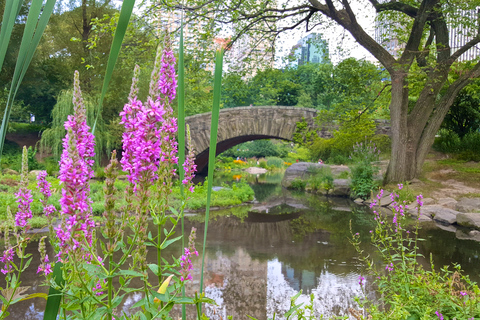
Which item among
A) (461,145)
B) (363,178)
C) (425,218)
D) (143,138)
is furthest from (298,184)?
(143,138)

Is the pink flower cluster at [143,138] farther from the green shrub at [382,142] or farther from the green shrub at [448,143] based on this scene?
the green shrub at [448,143]

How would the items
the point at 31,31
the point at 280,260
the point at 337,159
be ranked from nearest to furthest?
the point at 31,31 → the point at 280,260 → the point at 337,159

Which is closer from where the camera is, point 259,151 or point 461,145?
point 461,145

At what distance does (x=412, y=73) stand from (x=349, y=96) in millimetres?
2572

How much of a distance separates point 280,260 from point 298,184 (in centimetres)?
822

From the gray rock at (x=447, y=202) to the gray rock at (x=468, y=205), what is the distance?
8.2 inches

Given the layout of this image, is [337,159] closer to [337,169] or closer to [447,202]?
[337,169]

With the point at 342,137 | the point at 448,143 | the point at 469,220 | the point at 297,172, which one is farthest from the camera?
the point at 297,172

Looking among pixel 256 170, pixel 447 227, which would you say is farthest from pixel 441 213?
pixel 256 170

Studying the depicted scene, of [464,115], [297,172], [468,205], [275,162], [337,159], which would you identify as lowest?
[468,205]

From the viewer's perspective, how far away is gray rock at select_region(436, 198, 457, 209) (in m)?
7.65

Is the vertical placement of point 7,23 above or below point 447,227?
above

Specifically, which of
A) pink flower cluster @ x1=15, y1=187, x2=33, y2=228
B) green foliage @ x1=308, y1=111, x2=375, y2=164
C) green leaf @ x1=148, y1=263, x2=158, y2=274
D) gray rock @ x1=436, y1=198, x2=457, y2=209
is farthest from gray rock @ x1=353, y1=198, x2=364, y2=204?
green leaf @ x1=148, y1=263, x2=158, y2=274

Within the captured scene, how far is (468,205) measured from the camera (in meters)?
7.16
